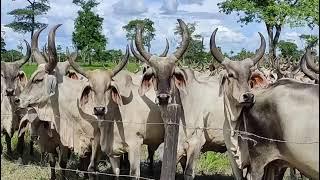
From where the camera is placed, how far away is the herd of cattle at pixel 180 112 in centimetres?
546

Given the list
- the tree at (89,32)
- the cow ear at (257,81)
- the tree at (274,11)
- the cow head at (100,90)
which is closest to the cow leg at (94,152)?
the cow head at (100,90)

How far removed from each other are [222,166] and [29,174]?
3.06m

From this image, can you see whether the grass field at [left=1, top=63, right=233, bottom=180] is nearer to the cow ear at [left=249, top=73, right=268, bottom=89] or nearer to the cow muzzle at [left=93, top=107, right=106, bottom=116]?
the cow muzzle at [left=93, top=107, right=106, bottom=116]

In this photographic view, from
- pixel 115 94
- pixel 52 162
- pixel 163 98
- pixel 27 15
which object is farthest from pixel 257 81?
pixel 27 15

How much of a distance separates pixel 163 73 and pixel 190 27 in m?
33.5

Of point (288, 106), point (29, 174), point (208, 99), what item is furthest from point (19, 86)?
point (288, 106)

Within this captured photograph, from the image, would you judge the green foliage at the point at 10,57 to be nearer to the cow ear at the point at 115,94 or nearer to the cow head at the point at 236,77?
the cow ear at the point at 115,94

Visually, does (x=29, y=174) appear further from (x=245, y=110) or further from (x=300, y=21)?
(x=300, y=21)

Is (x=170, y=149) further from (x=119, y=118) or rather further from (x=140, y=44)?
(x=119, y=118)

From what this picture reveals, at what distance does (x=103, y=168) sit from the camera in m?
9.13

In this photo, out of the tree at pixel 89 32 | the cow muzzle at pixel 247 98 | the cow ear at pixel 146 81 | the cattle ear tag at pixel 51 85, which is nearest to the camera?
the cow muzzle at pixel 247 98

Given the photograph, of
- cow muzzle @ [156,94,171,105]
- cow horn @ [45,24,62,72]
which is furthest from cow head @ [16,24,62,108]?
cow muzzle @ [156,94,171,105]

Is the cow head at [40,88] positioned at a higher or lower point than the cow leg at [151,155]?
higher

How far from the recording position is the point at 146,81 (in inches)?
275
